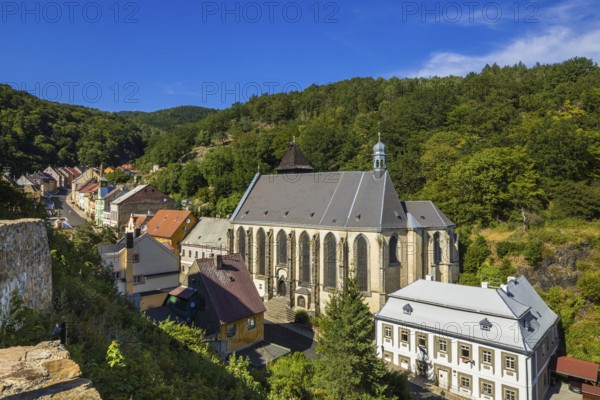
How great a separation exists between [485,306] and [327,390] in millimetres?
12073

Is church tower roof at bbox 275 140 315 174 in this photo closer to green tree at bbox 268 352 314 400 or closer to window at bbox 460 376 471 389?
window at bbox 460 376 471 389

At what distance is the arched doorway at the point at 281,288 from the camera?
36.5m

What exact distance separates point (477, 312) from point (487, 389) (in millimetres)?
4348

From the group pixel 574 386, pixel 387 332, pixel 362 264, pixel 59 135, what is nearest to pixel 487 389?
pixel 574 386

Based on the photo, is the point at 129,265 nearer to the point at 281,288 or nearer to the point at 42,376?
the point at 281,288

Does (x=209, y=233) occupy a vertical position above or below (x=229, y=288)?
above

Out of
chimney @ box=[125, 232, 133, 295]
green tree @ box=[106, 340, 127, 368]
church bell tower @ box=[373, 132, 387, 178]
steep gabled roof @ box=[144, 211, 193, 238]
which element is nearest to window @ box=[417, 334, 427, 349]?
church bell tower @ box=[373, 132, 387, 178]

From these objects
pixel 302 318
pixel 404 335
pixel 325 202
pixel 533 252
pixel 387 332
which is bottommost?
pixel 302 318

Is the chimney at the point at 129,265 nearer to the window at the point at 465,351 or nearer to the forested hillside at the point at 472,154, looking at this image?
the forested hillside at the point at 472,154

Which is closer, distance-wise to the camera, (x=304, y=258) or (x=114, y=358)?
(x=114, y=358)

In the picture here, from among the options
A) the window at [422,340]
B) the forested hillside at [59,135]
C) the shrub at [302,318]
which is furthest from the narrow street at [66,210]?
the window at [422,340]

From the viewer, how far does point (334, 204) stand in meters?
34.3

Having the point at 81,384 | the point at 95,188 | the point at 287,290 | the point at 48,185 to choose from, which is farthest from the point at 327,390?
the point at 48,185

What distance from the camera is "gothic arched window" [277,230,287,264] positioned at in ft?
121
